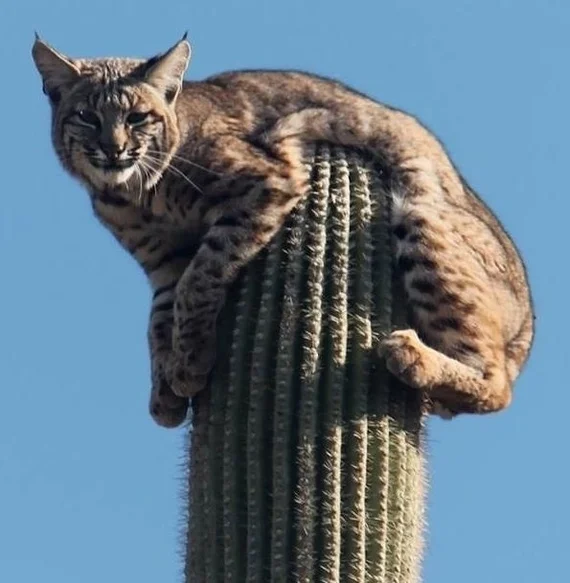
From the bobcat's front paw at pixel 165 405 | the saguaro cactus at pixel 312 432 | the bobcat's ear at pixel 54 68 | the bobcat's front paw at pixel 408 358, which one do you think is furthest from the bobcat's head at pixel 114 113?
the bobcat's front paw at pixel 408 358

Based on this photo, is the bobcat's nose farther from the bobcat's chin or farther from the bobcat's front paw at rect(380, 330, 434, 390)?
the bobcat's front paw at rect(380, 330, 434, 390)

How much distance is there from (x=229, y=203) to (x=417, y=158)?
2.67 ft

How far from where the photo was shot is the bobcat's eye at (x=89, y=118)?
765 cm

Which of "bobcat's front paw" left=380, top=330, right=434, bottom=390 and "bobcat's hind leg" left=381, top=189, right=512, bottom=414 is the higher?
"bobcat's hind leg" left=381, top=189, right=512, bottom=414

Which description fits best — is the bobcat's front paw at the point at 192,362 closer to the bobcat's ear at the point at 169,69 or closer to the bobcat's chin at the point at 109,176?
the bobcat's chin at the point at 109,176

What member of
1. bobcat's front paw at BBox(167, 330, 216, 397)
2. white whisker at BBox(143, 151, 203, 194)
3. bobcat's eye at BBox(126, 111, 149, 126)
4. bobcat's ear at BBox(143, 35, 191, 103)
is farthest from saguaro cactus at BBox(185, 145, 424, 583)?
bobcat's ear at BBox(143, 35, 191, 103)

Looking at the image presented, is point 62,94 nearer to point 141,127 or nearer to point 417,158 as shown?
point 141,127

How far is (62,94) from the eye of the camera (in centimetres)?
797

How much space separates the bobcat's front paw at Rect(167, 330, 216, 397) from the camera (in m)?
6.74

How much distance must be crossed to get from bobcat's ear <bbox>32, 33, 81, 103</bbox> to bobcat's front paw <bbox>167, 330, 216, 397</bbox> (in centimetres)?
158

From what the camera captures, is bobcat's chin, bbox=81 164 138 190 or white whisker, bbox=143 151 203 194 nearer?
bobcat's chin, bbox=81 164 138 190

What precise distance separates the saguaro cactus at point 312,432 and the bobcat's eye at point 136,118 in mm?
1222

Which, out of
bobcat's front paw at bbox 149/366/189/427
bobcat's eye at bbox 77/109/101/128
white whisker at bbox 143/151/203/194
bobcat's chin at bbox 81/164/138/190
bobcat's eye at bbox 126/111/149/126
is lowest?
bobcat's front paw at bbox 149/366/189/427

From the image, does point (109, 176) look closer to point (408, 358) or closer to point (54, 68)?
point (54, 68)
